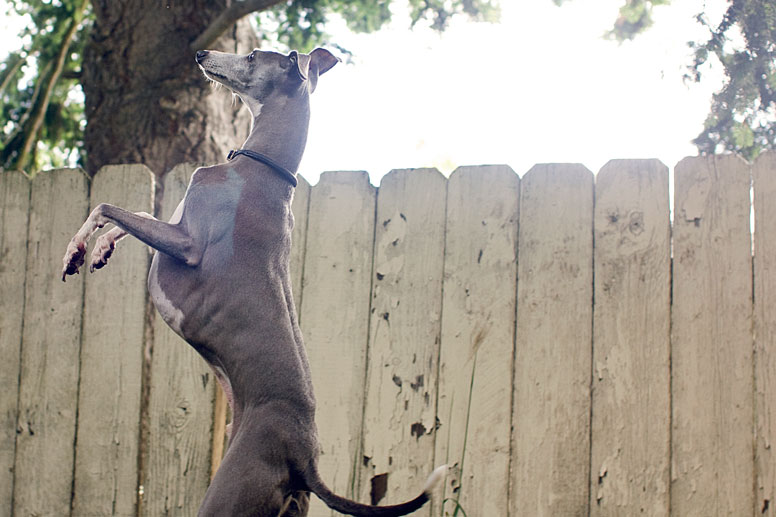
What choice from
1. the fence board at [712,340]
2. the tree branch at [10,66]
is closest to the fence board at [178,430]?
the fence board at [712,340]

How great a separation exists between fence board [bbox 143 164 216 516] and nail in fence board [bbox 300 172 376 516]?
483mm

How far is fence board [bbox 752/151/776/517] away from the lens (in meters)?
2.82

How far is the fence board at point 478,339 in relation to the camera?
306 cm

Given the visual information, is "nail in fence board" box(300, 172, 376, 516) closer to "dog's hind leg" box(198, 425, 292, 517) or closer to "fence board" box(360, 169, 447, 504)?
"fence board" box(360, 169, 447, 504)

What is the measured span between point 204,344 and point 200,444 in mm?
1588

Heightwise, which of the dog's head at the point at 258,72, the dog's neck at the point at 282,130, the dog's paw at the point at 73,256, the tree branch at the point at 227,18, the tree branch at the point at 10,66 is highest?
the tree branch at the point at 10,66

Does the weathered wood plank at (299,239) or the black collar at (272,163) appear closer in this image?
the black collar at (272,163)

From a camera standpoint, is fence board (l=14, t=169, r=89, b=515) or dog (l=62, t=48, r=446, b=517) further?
fence board (l=14, t=169, r=89, b=515)

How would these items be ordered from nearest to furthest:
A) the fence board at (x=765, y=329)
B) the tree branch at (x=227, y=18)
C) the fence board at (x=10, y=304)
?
1. the fence board at (x=765, y=329)
2. the fence board at (x=10, y=304)
3. the tree branch at (x=227, y=18)

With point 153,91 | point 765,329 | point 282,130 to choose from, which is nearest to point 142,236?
point 282,130

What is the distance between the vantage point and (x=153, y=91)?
4.86 meters

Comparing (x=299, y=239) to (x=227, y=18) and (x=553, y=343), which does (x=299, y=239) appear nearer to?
(x=553, y=343)

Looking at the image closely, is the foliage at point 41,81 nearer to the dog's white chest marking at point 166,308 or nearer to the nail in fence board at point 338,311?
the nail in fence board at point 338,311

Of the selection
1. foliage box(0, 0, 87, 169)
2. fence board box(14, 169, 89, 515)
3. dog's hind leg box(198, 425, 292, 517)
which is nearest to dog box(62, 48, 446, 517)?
dog's hind leg box(198, 425, 292, 517)
